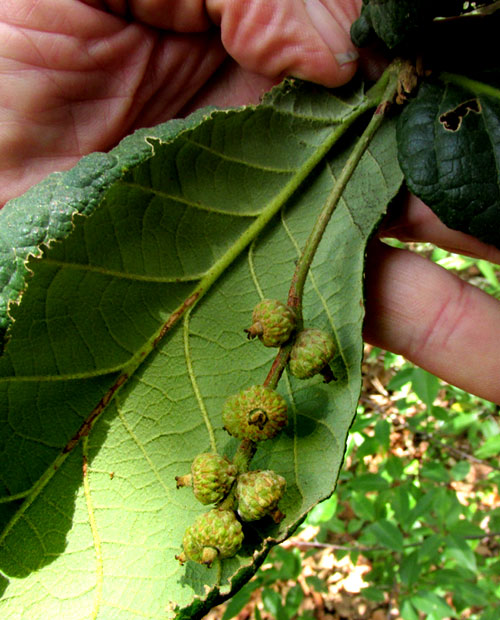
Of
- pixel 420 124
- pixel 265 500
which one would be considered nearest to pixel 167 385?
pixel 265 500

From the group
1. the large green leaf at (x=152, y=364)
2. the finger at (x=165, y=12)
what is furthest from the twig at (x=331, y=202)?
the finger at (x=165, y=12)

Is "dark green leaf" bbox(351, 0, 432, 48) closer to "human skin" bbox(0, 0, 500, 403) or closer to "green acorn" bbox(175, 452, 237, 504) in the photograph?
"human skin" bbox(0, 0, 500, 403)

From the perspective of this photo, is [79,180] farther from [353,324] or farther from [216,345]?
[353,324]

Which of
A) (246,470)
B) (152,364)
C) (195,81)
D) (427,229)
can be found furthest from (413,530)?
(195,81)

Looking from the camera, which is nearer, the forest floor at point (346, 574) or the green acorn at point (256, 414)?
the green acorn at point (256, 414)

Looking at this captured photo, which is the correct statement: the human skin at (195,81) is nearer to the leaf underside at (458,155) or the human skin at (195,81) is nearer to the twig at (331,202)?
the twig at (331,202)

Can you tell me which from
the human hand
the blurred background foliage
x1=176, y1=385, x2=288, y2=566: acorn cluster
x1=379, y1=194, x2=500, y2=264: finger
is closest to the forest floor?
the blurred background foliage
